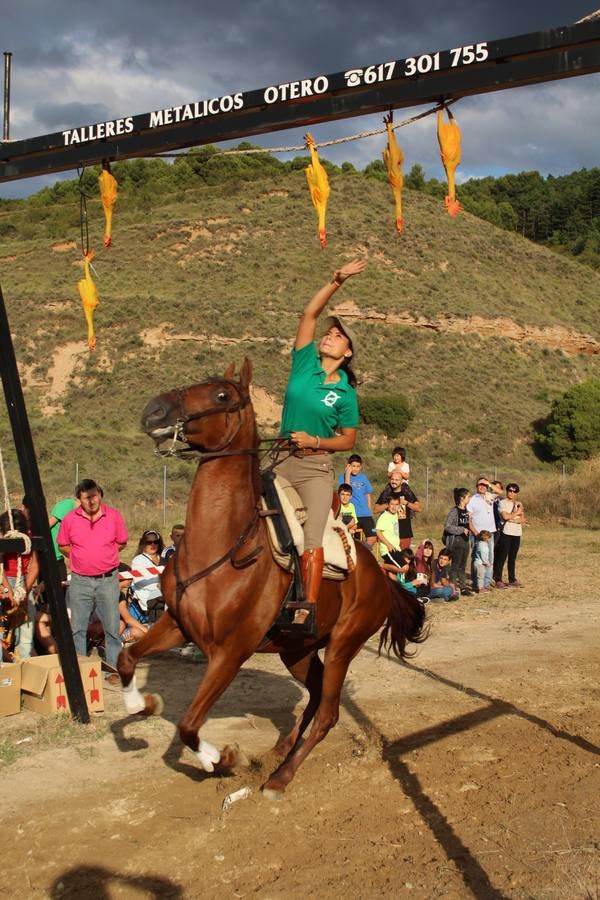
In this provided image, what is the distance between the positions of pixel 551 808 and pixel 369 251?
62.2 metres

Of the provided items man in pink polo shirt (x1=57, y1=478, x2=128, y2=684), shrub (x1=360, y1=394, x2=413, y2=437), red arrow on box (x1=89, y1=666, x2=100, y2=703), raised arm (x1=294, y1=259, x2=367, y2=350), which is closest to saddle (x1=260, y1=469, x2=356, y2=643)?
raised arm (x1=294, y1=259, x2=367, y2=350)

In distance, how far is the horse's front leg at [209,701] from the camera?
227 inches

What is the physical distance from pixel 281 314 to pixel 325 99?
51.5 m

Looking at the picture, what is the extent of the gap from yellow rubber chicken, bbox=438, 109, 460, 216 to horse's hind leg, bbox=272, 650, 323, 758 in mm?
4082

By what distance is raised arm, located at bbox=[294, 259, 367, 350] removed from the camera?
256 inches

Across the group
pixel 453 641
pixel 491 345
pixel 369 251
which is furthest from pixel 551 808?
pixel 369 251

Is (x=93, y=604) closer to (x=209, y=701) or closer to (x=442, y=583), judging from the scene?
(x=209, y=701)

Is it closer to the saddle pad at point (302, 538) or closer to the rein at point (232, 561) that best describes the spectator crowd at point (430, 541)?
the saddle pad at point (302, 538)

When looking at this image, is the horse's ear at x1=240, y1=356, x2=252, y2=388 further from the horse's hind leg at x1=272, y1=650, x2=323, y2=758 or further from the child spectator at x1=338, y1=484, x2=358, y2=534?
the child spectator at x1=338, y1=484, x2=358, y2=534

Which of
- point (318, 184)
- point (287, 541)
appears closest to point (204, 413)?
point (287, 541)

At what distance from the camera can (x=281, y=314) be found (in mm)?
57938

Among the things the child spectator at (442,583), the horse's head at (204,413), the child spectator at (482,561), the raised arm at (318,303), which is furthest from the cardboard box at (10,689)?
the child spectator at (482,561)

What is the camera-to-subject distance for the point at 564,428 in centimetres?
4847

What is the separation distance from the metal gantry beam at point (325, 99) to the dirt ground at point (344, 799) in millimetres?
5002
